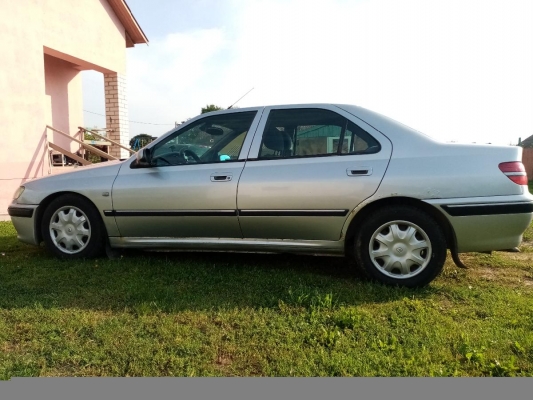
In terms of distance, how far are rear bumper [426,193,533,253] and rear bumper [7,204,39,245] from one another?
3897 millimetres

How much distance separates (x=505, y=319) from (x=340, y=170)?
1631 mm

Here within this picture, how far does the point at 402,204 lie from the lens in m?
3.61

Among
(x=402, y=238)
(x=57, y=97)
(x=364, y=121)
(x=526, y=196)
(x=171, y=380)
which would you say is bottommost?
(x=171, y=380)

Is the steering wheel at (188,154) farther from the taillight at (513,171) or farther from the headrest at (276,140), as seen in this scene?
the taillight at (513,171)

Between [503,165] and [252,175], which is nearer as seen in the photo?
[503,165]

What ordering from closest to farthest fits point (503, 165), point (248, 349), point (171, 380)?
point (171, 380) → point (248, 349) → point (503, 165)

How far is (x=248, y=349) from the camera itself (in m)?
2.59

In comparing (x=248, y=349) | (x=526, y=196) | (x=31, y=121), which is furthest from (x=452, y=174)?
(x=31, y=121)

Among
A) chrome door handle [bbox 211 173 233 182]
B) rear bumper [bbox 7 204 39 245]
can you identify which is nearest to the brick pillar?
rear bumper [bbox 7 204 39 245]

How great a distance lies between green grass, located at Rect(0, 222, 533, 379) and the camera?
2416mm

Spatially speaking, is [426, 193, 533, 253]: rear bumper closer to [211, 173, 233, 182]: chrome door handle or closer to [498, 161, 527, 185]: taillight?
[498, 161, 527, 185]: taillight

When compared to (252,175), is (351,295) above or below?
below

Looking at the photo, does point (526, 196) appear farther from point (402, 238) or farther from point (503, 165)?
point (402, 238)

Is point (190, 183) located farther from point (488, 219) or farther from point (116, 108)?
point (116, 108)
